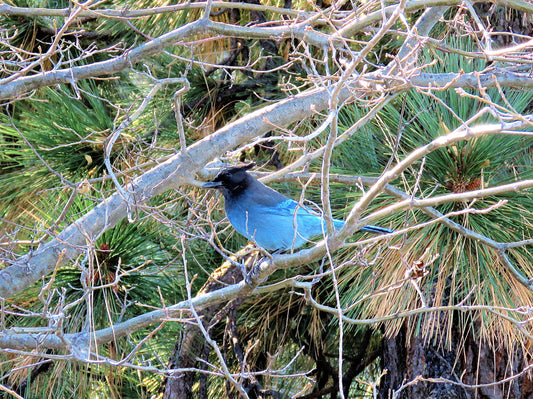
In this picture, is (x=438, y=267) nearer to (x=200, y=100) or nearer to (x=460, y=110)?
(x=460, y=110)

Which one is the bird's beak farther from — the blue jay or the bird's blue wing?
the bird's blue wing

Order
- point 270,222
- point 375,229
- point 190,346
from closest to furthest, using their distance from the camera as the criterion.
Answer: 1. point 375,229
2. point 270,222
3. point 190,346

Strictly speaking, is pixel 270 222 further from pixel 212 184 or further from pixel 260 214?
pixel 212 184

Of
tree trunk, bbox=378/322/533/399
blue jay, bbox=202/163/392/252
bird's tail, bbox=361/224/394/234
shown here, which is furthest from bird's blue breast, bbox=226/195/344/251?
tree trunk, bbox=378/322/533/399

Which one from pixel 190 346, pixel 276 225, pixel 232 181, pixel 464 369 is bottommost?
pixel 464 369

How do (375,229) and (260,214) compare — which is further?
(260,214)

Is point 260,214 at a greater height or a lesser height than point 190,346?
greater

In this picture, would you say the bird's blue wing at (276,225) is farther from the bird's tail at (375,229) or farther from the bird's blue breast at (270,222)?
the bird's tail at (375,229)

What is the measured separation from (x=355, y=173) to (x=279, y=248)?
50 cm

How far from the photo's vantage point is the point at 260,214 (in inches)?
131

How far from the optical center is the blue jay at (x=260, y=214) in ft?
10.8

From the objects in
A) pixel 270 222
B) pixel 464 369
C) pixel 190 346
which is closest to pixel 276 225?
pixel 270 222

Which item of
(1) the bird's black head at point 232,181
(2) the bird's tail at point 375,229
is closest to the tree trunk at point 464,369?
(2) the bird's tail at point 375,229

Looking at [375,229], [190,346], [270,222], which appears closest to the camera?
[375,229]
